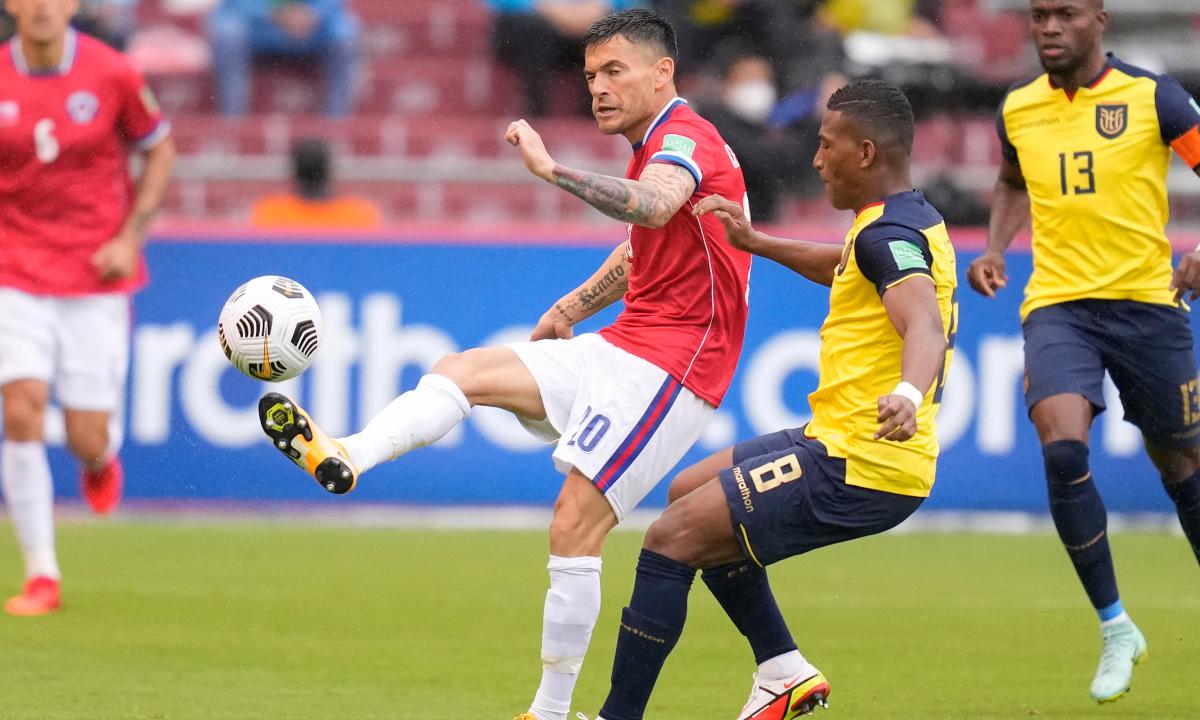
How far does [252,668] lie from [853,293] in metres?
2.79

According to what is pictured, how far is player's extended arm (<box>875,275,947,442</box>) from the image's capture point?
179 inches

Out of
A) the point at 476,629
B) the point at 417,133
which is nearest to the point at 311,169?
the point at 417,133

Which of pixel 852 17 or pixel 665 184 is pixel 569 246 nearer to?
pixel 852 17

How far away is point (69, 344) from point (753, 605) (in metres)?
3.97

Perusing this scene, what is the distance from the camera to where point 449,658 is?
22.7 feet

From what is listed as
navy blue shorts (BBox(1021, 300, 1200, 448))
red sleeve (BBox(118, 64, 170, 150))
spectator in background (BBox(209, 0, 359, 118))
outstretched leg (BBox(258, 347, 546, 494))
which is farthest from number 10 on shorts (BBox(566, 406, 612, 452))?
spectator in background (BBox(209, 0, 359, 118))

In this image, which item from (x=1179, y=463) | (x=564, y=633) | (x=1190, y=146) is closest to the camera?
(x=564, y=633)

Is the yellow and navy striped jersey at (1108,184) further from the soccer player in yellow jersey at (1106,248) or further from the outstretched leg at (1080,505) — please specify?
the outstretched leg at (1080,505)

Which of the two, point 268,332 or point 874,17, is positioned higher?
point 874,17

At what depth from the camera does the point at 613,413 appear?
5.52 m

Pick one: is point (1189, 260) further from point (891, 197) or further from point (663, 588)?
point (663, 588)

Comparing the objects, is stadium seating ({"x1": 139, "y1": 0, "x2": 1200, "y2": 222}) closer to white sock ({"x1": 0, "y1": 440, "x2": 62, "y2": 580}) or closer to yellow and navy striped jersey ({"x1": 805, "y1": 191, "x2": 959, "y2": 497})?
white sock ({"x1": 0, "y1": 440, "x2": 62, "y2": 580})

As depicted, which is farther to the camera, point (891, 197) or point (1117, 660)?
point (1117, 660)

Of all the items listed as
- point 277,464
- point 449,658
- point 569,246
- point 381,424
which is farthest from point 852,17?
point 381,424
